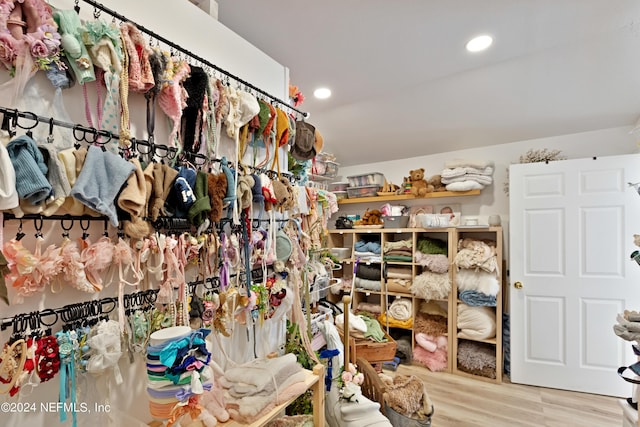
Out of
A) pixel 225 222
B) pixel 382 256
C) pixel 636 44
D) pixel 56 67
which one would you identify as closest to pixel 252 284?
pixel 225 222

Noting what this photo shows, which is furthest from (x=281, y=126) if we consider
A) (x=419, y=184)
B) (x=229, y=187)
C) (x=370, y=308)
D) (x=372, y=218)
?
(x=370, y=308)

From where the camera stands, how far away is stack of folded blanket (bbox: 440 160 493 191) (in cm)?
293

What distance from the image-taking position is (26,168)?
69cm

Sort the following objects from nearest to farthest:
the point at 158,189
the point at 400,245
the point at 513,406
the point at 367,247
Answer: the point at 158,189 → the point at 513,406 → the point at 400,245 → the point at 367,247

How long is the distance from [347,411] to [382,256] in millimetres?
1923

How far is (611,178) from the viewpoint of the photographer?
2.39 m

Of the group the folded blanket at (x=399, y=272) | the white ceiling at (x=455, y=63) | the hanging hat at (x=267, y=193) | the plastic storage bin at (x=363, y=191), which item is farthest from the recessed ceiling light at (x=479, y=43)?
the folded blanket at (x=399, y=272)

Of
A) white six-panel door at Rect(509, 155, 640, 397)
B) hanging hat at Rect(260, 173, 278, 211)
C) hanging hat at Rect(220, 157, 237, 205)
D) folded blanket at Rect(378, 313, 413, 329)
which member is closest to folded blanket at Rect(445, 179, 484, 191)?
white six-panel door at Rect(509, 155, 640, 397)

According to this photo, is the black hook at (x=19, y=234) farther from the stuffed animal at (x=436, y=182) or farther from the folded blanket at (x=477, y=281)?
the stuffed animal at (x=436, y=182)

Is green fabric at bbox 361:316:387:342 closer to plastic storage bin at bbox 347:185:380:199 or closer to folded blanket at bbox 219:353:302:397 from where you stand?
folded blanket at bbox 219:353:302:397

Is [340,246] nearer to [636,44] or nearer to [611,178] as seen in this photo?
[611,178]

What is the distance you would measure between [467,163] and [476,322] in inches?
61.4

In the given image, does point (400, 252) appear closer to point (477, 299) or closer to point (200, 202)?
point (477, 299)

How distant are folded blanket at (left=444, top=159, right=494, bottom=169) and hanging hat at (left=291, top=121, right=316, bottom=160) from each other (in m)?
1.93
